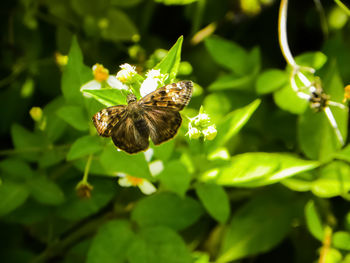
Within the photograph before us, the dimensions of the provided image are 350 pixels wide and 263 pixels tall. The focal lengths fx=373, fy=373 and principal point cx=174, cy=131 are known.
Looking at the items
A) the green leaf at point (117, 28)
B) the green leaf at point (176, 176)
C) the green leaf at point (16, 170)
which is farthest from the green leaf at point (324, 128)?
the green leaf at point (16, 170)

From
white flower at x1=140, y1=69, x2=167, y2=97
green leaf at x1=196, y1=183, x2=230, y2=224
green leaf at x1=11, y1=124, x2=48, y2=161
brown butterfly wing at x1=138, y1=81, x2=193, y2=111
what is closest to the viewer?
brown butterfly wing at x1=138, y1=81, x2=193, y2=111

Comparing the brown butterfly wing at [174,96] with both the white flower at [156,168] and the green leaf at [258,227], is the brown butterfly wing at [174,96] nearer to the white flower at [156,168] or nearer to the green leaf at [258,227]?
the white flower at [156,168]

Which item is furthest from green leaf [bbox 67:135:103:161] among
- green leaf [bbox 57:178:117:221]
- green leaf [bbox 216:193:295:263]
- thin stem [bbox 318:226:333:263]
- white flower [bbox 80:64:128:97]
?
thin stem [bbox 318:226:333:263]

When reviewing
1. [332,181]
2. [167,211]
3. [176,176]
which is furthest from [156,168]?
[332,181]

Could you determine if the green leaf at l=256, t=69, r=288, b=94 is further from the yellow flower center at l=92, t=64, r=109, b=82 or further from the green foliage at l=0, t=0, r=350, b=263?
the yellow flower center at l=92, t=64, r=109, b=82

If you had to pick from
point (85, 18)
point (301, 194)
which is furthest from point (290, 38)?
point (85, 18)

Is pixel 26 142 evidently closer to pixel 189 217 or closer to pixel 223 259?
pixel 189 217

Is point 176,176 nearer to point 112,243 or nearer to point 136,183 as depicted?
point 136,183
